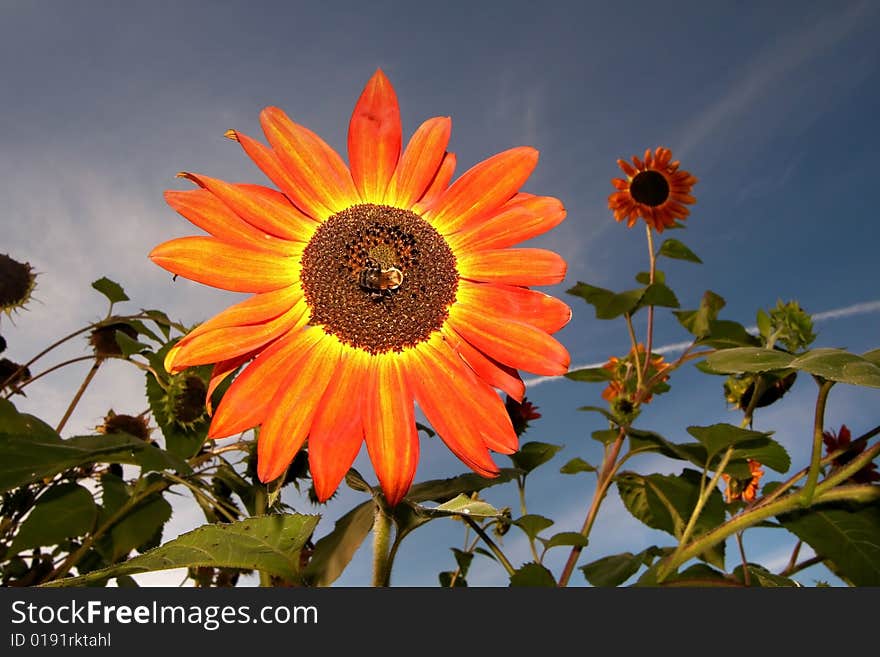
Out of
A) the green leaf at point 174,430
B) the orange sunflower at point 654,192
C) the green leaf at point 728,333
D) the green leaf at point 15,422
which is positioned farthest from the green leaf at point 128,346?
the orange sunflower at point 654,192

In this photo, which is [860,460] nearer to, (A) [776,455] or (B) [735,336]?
(A) [776,455]

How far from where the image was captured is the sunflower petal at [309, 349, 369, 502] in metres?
0.91

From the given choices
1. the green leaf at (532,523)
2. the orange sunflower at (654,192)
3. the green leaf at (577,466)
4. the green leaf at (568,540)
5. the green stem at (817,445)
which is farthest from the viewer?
the orange sunflower at (654,192)

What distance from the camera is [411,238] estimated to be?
3.64 ft

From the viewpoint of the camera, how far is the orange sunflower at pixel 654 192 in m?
3.55

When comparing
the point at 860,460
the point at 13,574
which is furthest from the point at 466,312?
the point at 13,574

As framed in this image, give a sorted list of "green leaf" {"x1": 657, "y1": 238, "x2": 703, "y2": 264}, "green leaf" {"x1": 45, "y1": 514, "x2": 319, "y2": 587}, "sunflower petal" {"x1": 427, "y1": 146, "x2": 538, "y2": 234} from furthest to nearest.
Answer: "green leaf" {"x1": 657, "y1": 238, "x2": 703, "y2": 264} → "sunflower petal" {"x1": 427, "y1": 146, "x2": 538, "y2": 234} → "green leaf" {"x1": 45, "y1": 514, "x2": 319, "y2": 587}

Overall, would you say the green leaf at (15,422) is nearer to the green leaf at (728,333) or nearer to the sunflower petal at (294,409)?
the sunflower petal at (294,409)

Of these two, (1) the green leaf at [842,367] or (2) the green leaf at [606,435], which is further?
(2) the green leaf at [606,435]

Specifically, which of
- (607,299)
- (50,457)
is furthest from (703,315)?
(50,457)

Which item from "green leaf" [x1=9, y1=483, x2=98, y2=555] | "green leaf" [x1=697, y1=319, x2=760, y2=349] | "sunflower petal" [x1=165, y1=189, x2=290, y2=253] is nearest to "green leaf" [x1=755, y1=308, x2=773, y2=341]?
Result: "green leaf" [x1=697, y1=319, x2=760, y2=349]

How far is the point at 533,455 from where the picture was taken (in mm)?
1781

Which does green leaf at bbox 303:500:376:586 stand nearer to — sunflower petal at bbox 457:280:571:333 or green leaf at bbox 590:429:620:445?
sunflower petal at bbox 457:280:571:333

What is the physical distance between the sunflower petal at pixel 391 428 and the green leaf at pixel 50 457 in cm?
49
